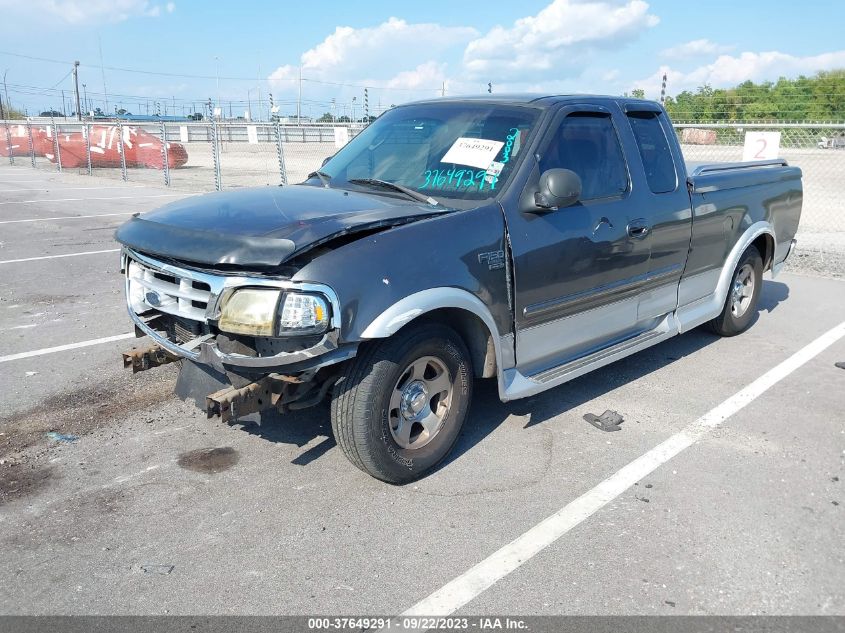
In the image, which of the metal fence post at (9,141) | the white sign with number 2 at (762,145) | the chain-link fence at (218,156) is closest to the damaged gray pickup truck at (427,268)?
the white sign with number 2 at (762,145)

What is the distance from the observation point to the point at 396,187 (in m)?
4.21

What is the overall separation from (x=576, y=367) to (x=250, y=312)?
213 centimetres

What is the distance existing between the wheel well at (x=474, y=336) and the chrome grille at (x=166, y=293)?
1.15 meters

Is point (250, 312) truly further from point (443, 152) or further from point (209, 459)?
point (443, 152)

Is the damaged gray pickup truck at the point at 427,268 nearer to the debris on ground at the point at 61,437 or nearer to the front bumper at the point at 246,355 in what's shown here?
the front bumper at the point at 246,355

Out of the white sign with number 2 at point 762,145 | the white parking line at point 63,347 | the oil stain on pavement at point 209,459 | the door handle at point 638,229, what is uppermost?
the white sign with number 2 at point 762,145

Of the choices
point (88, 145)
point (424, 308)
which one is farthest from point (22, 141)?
point (424, 308)

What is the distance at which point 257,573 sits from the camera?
302 cm

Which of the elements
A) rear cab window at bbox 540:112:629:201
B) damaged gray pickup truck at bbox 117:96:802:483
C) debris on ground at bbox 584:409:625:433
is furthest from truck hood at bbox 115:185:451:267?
debris on ground at bbox 584:409:625:433

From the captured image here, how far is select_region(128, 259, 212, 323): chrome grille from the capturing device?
134 inches

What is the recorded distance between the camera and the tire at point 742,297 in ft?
20.6

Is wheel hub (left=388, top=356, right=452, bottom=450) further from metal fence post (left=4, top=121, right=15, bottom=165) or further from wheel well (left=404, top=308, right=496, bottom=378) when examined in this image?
metal fence post (left=4, top=121, right=15, bottom=165)

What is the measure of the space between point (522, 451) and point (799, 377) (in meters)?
2.69

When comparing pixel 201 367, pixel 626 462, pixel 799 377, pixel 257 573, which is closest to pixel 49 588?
pixel 257 573
